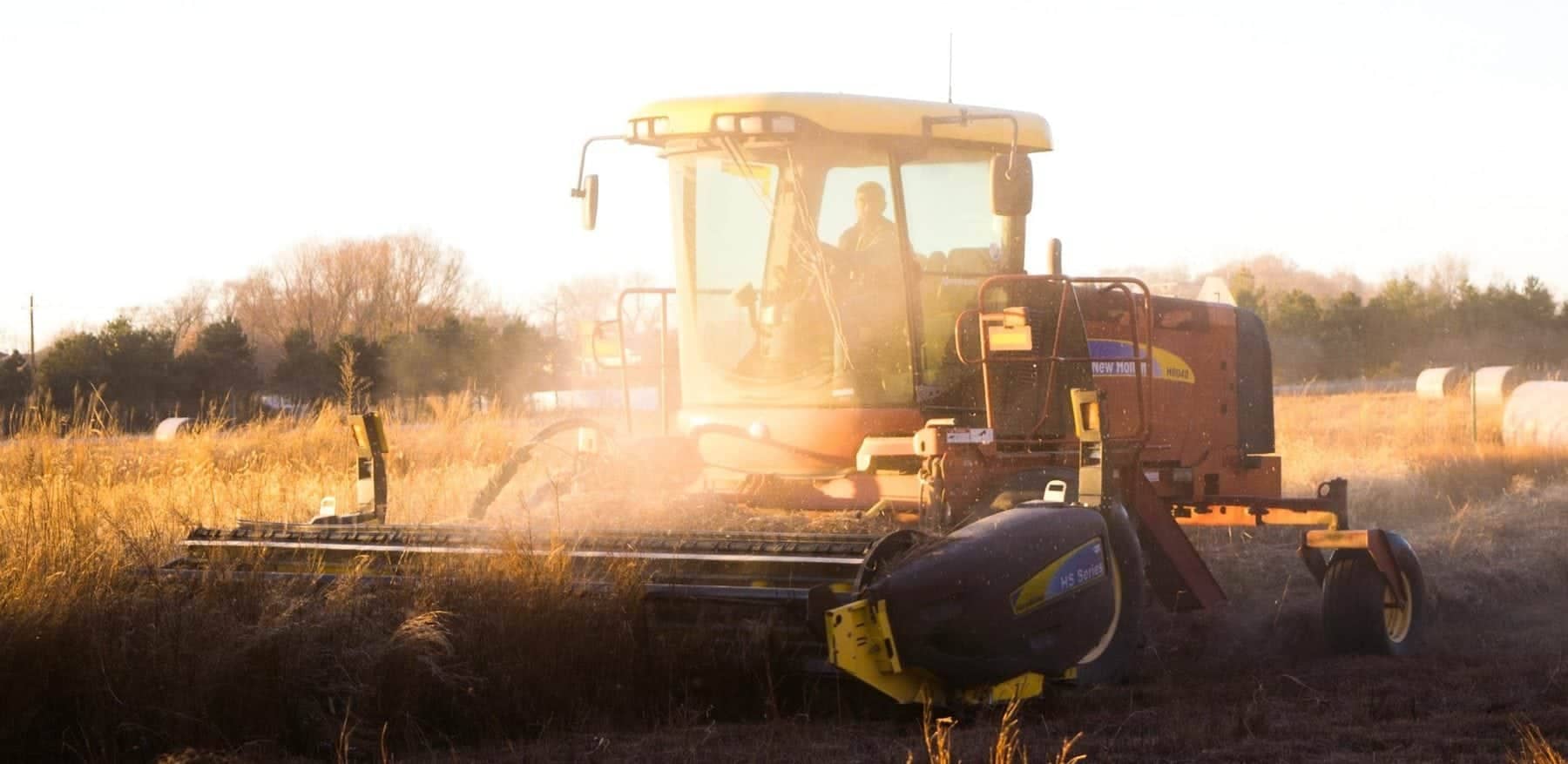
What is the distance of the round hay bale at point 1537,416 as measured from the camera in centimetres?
2412

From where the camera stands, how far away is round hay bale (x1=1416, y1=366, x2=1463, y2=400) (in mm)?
32906

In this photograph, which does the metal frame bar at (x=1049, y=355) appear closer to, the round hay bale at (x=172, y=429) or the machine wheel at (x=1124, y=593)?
the machine wheel at (x=1124, y=593)

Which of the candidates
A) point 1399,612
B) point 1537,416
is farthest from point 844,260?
point 1537,416

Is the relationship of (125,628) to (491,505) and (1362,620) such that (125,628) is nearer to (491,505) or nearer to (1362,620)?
(491,505)

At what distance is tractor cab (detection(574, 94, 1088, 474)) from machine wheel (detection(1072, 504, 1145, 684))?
5.68 feet

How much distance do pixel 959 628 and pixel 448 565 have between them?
249 centimetres

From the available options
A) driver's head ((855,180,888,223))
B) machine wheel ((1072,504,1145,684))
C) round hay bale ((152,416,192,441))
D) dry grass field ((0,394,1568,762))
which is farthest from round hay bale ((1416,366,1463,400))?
machine wheel ((1072,504,1145,684))

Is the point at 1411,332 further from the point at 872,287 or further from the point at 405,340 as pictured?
the point at 872,287

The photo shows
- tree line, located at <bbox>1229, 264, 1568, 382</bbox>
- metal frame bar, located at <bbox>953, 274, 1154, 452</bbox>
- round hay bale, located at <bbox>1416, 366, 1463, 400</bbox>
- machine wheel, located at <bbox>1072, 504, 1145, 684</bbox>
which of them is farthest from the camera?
tree line, located at <bbox>1229, 264, 1568, 382</bbox>

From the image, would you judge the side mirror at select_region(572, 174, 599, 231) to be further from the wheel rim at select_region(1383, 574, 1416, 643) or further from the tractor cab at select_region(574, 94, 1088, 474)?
the wheel rim at select_region(1383, 574, 1416, 643)

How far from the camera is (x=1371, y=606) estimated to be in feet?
30.0

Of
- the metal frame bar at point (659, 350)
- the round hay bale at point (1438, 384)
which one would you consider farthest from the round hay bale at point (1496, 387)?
the metal frame bar at point (659, 350)

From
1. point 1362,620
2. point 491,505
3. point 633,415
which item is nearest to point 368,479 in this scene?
point 491,505

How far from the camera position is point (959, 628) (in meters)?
6.31
